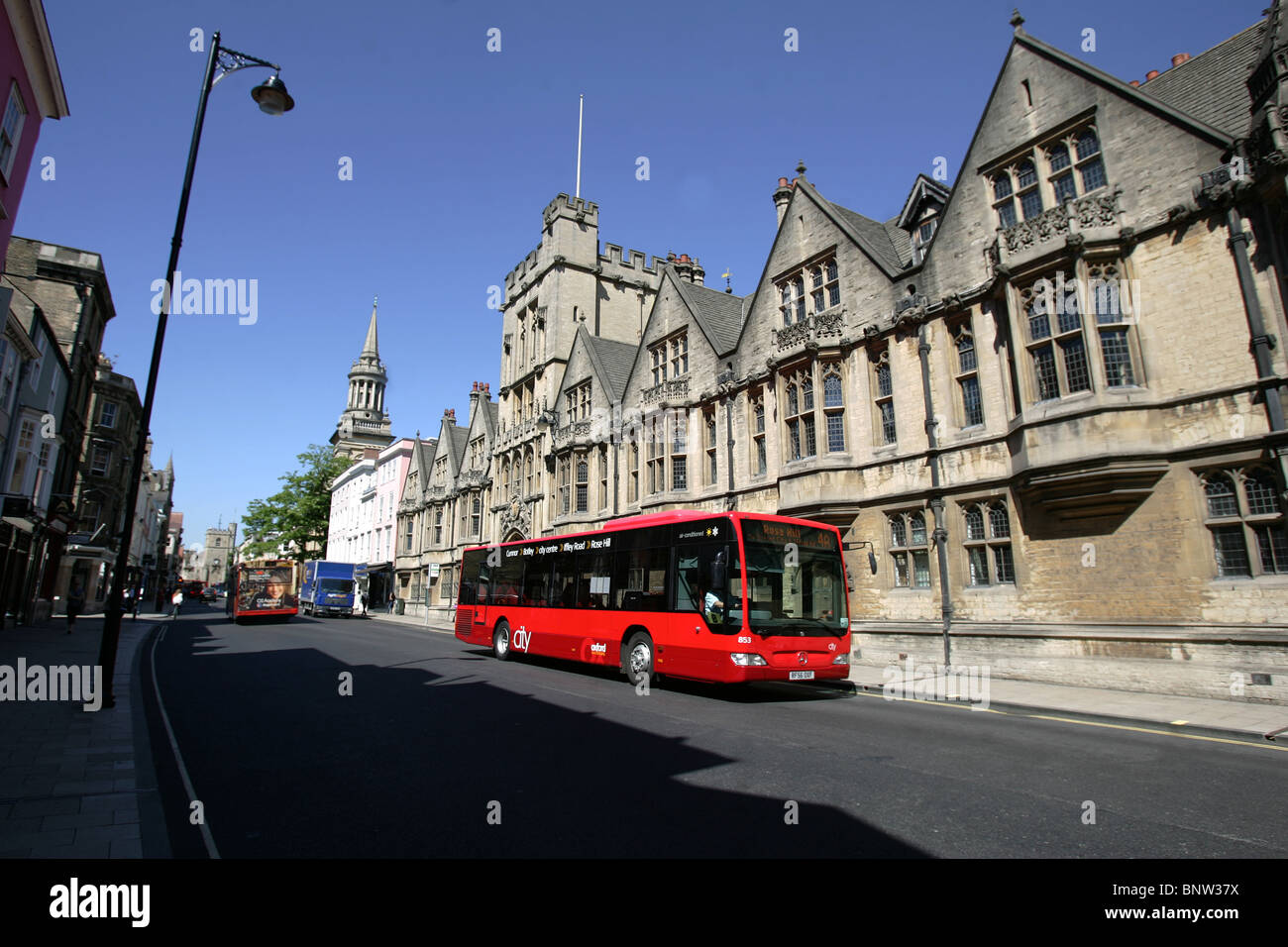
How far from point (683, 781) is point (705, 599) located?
574cm

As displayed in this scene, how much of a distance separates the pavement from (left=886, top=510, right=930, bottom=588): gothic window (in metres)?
2.52

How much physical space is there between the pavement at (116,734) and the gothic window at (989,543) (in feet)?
7.68

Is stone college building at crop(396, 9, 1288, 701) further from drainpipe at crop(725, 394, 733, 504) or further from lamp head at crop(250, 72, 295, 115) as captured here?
lamp head at crop(250, 72, 295, 115)

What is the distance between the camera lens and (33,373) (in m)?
25.5

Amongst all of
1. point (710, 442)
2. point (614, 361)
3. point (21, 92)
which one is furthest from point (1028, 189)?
point (21, 92)

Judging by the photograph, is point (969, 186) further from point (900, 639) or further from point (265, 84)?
point (265, 84)

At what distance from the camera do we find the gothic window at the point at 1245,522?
11.2 metres

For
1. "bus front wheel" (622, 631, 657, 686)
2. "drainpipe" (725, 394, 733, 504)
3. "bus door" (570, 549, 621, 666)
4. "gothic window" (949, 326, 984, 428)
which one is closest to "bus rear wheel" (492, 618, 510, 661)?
"bus door" (570, 549, 621, 666)

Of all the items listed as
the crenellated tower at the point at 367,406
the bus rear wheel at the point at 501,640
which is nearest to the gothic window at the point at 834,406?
the bus rear wheel at the point at 501,640

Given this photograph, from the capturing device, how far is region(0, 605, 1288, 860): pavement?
4.64 m
